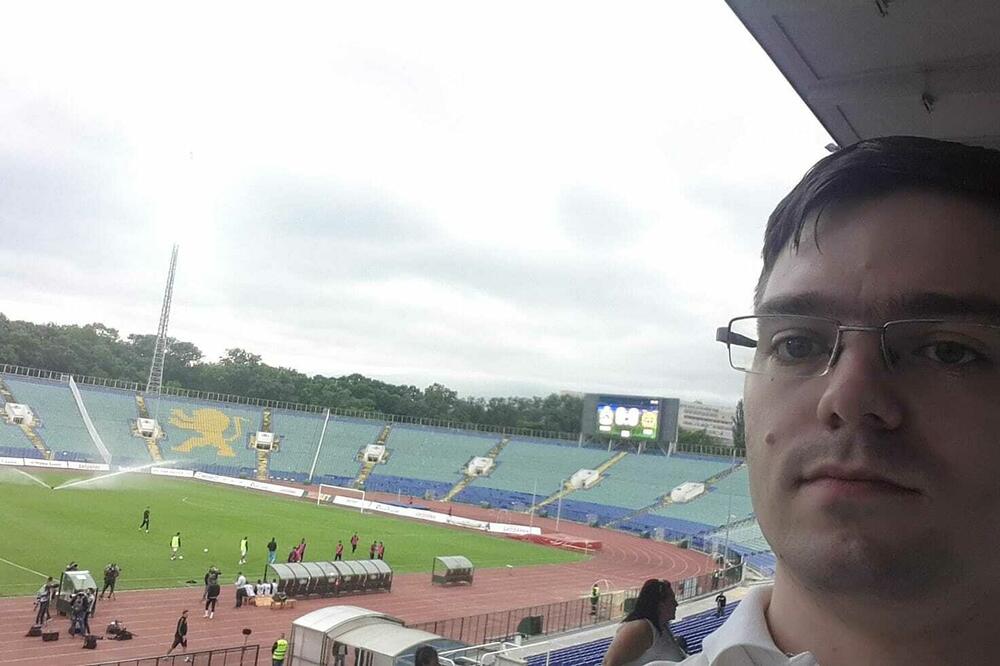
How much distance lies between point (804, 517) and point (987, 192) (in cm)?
31

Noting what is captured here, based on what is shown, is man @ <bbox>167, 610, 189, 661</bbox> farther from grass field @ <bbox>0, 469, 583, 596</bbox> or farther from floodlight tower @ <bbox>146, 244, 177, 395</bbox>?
floodlight tower @ <bbox>146, 244, 177, 395</bbox>

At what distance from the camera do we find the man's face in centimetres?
51

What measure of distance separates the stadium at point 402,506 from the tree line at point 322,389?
779 millimetres

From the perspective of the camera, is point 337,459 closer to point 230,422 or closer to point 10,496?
point 230,422

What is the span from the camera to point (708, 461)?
26.1 m

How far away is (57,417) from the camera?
24.3 m

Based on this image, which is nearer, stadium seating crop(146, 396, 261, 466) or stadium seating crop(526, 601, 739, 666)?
stadium seating crop(526, 601, 739, 666)

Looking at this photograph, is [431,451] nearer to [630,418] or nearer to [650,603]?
[630,418]

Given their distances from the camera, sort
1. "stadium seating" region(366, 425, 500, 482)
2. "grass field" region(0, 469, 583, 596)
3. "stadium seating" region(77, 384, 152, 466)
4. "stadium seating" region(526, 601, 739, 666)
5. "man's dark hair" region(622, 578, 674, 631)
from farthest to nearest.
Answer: "stadium seating" region(366, 425, 500, 482) < "stadium seating" region(77, 384, 152, 466) < "grass field" region(0, 469, 583, 596) < "stadium seating" region(526, 601, 739, 666) < "man's dark hair" region(622, 578, 674, 631)

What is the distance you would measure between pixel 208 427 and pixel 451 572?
19289mm

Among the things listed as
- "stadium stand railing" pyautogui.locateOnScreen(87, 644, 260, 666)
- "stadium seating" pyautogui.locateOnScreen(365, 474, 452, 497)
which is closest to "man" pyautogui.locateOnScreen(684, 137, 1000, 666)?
"stadium stand railing" pyautogui.locateOnScreen(87, 644, 260, 666)

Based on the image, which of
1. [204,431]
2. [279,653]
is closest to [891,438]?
[279,653]

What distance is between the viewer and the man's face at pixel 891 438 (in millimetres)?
508

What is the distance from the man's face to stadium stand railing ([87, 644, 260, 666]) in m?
7.60
